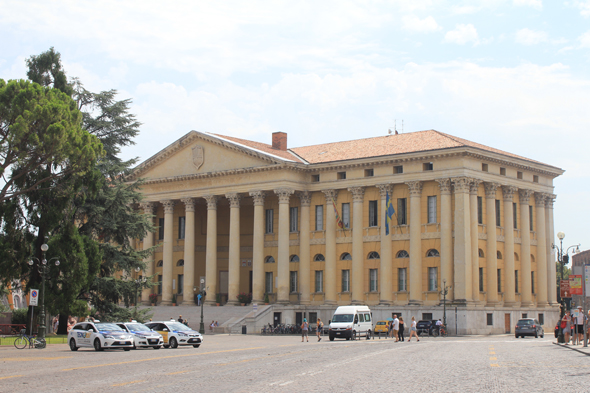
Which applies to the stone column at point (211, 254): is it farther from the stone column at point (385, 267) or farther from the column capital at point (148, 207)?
the stone column at point (385, 267)

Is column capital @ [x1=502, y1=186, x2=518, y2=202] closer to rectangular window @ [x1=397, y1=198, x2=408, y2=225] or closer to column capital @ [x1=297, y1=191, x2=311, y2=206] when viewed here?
rectangular window @ [x1=397, y1=198, x2=408, y2=225]

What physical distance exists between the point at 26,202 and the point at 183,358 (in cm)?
2006

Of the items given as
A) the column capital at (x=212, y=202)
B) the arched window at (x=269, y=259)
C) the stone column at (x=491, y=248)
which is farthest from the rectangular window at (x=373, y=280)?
the column capital at (x=212, y=202)

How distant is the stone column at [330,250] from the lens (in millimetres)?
62250

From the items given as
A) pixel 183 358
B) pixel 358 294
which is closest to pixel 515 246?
pixel 358 294

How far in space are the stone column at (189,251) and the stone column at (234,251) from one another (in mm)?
3954

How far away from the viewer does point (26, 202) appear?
141 feet

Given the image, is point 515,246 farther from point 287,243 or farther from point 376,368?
point 376,368

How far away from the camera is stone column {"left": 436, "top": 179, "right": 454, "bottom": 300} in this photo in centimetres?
5656

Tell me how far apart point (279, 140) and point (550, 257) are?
984 inches

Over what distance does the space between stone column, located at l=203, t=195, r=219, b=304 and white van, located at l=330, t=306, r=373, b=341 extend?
63.4 feet

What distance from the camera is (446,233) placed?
56844 millimetres

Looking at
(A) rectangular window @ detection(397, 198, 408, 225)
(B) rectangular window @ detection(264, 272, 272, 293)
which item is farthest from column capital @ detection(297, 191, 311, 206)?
(A) rectangular window @ detection(397, 198, 408, 225)

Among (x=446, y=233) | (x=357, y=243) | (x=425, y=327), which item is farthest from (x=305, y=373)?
(x=357, y=243)
